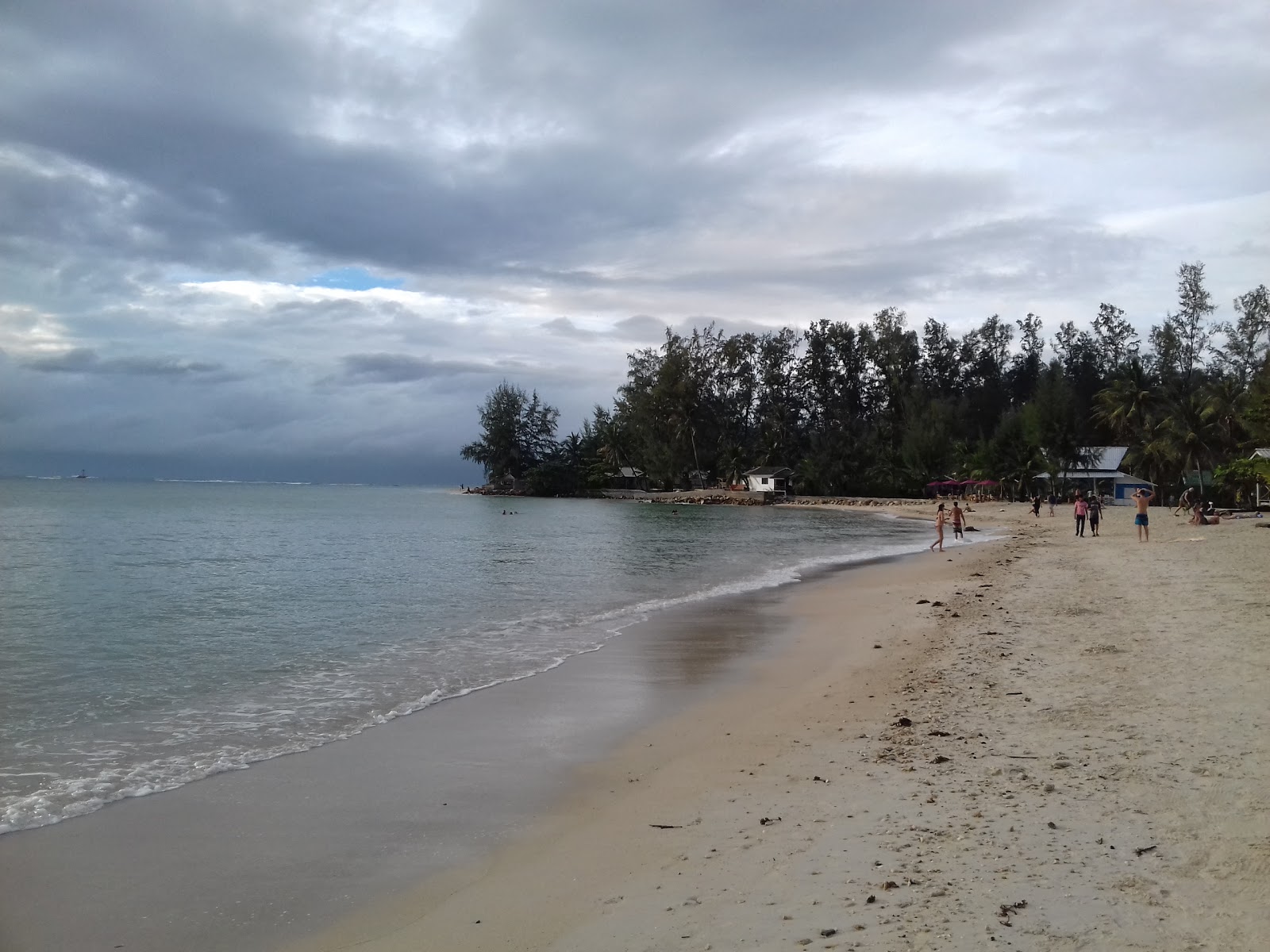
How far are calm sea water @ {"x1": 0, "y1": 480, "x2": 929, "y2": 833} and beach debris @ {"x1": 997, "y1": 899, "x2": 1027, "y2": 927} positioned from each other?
670cm

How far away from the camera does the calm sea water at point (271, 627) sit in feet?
28.1

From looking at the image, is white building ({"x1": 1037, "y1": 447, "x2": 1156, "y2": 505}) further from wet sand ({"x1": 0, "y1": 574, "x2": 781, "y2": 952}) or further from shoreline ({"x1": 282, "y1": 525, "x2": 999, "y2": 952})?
wet sand ({"x1": 0, "y1": 574, "x2": 781, "y2": 952})

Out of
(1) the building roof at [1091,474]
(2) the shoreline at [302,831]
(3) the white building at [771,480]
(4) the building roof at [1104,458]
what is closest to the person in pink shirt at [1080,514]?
(2) the shoreline at [302,831]

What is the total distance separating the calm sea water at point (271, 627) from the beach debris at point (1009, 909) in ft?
22.0

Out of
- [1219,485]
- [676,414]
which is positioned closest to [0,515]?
[676,414]

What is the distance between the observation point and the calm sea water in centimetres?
858

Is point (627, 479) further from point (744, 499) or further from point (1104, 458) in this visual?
point (1104, 458)

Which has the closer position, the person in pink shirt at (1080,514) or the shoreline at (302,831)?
the shoreline at (302,831)

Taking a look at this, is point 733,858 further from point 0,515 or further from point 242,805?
point 0,515

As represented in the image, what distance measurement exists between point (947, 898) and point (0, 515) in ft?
238

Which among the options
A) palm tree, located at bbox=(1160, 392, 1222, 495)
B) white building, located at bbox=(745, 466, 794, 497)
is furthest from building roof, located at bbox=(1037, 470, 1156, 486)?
white building, located at bbox=(745, 466, 794, 497)

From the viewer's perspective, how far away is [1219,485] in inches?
1704

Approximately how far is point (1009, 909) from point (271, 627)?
15209 mm

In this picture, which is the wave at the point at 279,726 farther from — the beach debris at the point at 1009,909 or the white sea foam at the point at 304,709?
the beach debris at the point at 1009,909
